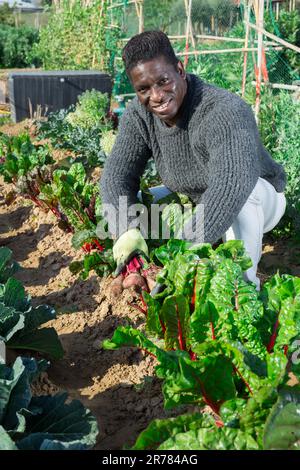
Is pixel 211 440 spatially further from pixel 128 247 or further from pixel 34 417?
pixel 128 247

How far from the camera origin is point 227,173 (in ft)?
9.12

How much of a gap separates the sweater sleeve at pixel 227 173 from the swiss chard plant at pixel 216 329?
0.57ft

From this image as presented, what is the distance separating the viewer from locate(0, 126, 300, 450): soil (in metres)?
2.75

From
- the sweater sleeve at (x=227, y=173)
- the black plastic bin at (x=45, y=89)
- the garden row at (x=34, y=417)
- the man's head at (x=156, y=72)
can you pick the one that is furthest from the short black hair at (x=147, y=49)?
the black plastic bin at (x=45, y=89)

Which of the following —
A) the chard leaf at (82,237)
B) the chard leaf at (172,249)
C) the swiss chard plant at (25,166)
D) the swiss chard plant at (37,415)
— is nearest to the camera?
the swiss chard plant at (37,415)

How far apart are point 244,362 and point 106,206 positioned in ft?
5.05

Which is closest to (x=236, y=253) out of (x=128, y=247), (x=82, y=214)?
(x=128, y=247)

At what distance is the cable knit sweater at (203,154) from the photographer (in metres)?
2.80

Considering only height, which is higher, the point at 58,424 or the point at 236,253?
the point at 236,253

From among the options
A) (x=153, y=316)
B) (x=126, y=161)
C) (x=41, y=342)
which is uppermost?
(x=126, y=161)

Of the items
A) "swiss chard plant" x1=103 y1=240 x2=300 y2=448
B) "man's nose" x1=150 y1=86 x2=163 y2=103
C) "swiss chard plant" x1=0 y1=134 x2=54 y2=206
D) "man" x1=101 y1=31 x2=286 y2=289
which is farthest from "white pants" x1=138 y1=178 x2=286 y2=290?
"swiss chard plant" x1=0 y1=134 x2=54 y2=206

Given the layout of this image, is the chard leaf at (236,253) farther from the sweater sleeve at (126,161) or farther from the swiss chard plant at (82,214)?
the swiss chard plant at (82,214)

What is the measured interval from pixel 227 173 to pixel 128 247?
638 millimetres

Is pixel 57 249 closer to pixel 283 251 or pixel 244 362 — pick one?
pixel 283 251
